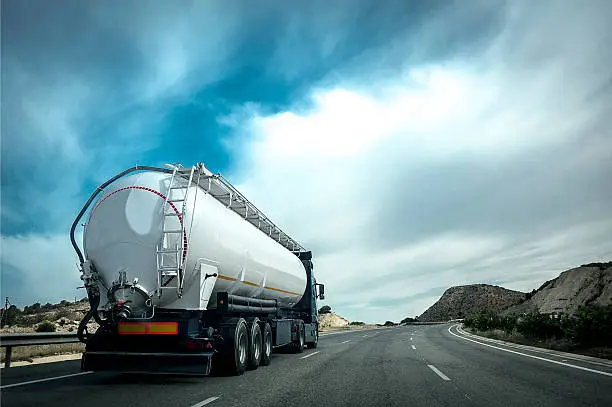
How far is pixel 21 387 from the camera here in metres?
8.57

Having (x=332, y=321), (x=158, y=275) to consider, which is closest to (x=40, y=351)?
(x=158, y=275)

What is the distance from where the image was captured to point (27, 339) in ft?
42.0

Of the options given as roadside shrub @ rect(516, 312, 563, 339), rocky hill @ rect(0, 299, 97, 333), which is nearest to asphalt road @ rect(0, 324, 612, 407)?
roadside shrub @ rect(516, 312, 563, 339)

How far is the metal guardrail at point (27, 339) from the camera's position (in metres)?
11.9

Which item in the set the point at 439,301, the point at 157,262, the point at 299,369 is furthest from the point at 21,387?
the point at 439,301

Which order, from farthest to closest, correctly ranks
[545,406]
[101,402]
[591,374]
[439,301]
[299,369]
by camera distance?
[439,301] < [299,369] < [591,374] < [101,402] < [545,406]

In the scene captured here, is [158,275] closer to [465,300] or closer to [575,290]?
[575,290]

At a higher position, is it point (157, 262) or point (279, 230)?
point (279, 230)

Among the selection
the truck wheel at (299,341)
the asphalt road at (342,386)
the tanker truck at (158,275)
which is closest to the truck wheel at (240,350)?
the tanker truck at (158,275)

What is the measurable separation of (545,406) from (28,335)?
12.3 metres

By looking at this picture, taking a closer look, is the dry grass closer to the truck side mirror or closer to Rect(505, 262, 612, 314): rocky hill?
the truck side mirror

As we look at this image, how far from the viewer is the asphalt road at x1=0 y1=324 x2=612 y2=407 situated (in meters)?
7.25

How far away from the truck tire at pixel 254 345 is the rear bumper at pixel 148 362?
2432mm

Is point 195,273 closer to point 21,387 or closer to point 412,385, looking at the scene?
point 21,387
